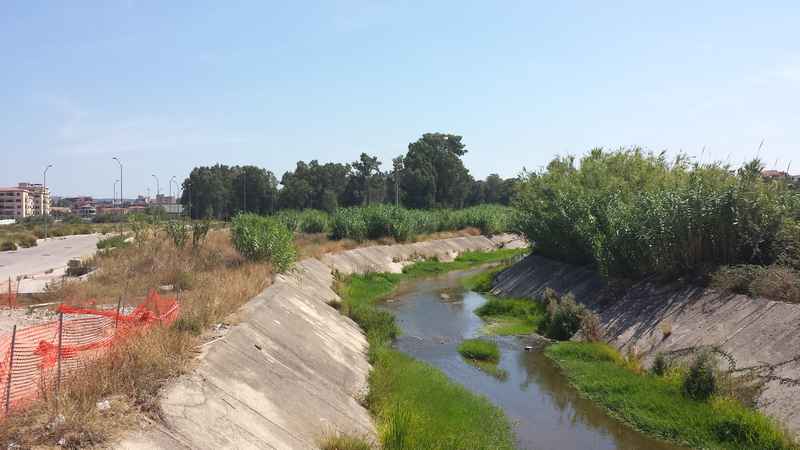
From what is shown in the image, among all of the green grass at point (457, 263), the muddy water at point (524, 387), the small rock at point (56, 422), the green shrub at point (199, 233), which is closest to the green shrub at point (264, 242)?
the green shrub at point (199, 233)

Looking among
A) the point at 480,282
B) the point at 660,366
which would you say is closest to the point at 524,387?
the point at 660,366

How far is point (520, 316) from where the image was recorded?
988 inches

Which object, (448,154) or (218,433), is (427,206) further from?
(218,433)

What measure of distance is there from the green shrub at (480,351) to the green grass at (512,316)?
113 inches

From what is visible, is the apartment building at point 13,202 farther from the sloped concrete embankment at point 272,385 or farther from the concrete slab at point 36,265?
the sloped concrete embankment at point 272,385

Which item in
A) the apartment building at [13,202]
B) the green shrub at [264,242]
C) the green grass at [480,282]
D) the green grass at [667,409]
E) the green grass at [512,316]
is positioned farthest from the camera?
the apartment building at [13,202]

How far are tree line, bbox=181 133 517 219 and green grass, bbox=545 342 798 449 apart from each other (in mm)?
74039

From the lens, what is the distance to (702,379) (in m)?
13.0

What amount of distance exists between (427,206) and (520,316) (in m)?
65.6

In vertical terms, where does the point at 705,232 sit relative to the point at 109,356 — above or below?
above

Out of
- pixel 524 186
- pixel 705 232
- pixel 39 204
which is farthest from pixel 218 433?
pixel 39 204

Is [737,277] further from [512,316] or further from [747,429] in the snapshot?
[512,316]

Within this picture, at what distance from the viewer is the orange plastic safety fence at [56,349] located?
791 cm

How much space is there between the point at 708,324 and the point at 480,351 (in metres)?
6.31
